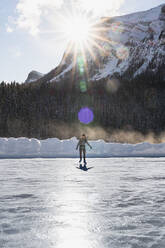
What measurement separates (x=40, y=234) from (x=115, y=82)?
96.6 m

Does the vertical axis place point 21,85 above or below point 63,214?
above

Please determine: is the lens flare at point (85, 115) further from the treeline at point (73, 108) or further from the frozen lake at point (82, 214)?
the frozen lake at point (82, 214)

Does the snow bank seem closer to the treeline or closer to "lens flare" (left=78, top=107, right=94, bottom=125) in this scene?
the treeline

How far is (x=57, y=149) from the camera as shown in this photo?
68.4ft

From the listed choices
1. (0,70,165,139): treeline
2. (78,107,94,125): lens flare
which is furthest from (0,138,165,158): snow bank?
(78,107,94,125): lens flare

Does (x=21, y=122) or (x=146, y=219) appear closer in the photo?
(x=146, y=219)

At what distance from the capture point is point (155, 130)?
73188 mm

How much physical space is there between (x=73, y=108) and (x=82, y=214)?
239 ft

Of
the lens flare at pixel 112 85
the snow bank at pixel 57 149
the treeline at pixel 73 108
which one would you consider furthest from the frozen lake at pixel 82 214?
the lens flare at pixel 112 85

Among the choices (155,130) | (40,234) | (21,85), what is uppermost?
(21,85)

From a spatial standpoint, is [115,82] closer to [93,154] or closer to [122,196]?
[93,154]

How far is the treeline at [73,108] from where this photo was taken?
206 ft

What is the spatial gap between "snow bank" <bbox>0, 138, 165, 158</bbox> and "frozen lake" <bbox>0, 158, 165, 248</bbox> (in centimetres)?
1124

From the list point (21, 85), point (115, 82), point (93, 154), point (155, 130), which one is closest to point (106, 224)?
point (93, 154)
